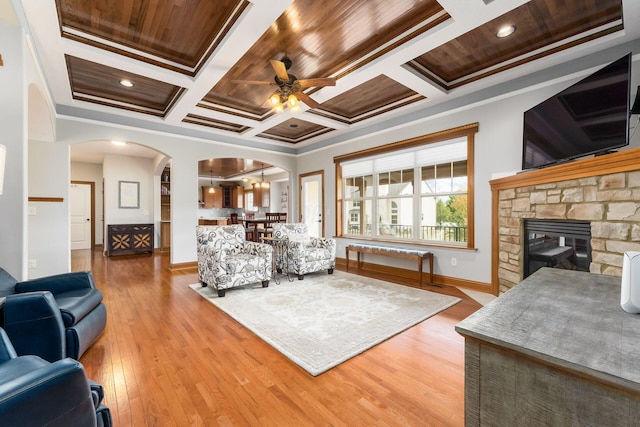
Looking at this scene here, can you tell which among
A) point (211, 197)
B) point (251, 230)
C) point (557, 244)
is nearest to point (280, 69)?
point (557, 244)

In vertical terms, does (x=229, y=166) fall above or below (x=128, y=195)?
above

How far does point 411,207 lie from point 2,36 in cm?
505

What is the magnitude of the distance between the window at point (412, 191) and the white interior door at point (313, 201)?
1.97 ft

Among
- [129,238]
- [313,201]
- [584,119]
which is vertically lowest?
[129,238]

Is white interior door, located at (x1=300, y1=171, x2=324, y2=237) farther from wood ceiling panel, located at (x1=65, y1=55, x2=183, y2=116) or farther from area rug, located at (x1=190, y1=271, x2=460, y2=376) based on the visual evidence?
wood ceiling panel, located at (x1=65, y1=55, x2=183, y2=116)

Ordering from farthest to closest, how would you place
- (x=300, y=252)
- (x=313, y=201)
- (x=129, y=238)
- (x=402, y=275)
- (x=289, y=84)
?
(x=129, y=238), (x=313, y=201), (x=402, y=275), (x=300, y=252), (x=289, y=84)

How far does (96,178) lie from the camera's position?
27.4ft

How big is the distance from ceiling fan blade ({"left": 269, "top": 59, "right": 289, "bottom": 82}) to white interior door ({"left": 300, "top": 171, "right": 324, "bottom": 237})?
135 inches

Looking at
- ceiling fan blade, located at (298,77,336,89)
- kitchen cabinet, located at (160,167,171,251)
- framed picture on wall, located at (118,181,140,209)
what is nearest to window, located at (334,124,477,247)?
ceiling fan blade, located at (298,77,336,89)

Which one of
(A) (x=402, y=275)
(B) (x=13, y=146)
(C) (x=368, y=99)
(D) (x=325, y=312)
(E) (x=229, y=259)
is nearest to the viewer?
(B) (x=13, y=146)

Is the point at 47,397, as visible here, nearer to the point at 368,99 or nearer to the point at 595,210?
the point at 595,210

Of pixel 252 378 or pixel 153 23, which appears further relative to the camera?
pixel 153 23

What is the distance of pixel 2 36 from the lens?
2.17 m

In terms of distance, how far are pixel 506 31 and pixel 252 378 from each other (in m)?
3.74
